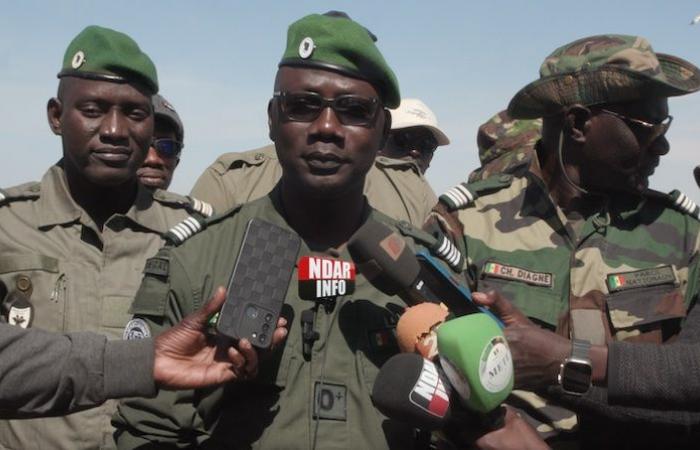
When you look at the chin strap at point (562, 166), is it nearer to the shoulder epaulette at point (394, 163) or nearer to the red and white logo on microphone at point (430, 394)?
the red and white logo on microphone at point (430, 394)

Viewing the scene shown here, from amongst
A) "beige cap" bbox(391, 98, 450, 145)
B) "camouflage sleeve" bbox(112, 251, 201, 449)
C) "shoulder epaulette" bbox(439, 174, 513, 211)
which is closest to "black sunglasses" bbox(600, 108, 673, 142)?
"shoulder epaulette" bbox(439, 174, 513, 211)

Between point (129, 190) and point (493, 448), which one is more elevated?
point (129, 190)

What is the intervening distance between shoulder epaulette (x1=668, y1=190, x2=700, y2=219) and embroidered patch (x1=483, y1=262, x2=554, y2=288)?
0.66m

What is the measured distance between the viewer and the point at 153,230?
4.82 m

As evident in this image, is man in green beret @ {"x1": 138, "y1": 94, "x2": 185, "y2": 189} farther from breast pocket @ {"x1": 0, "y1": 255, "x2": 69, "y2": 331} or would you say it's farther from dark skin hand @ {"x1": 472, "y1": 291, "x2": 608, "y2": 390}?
dark skin hand @ {"x1": 472, "y1": 291, "x2": 608, "y2": 390}

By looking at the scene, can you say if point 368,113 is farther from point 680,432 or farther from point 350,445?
point 680,432

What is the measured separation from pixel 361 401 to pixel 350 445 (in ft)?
0.50

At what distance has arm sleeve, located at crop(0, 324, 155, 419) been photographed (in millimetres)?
2986

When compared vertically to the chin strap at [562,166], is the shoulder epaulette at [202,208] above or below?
below

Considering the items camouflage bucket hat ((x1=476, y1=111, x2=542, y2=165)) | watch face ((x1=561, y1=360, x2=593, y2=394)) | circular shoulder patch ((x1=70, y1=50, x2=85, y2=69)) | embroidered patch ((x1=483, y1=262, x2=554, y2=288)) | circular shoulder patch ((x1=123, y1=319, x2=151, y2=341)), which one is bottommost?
watch face ((x1=561, y1=360, x2=593, y2=394))

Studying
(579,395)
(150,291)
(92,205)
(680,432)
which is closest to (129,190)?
(92,205)

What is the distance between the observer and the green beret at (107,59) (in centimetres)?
477

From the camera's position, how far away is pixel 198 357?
316cm

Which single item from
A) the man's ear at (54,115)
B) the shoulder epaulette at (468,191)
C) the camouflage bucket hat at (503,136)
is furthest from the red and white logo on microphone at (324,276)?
the camouflage bucket hat at (503,136)
